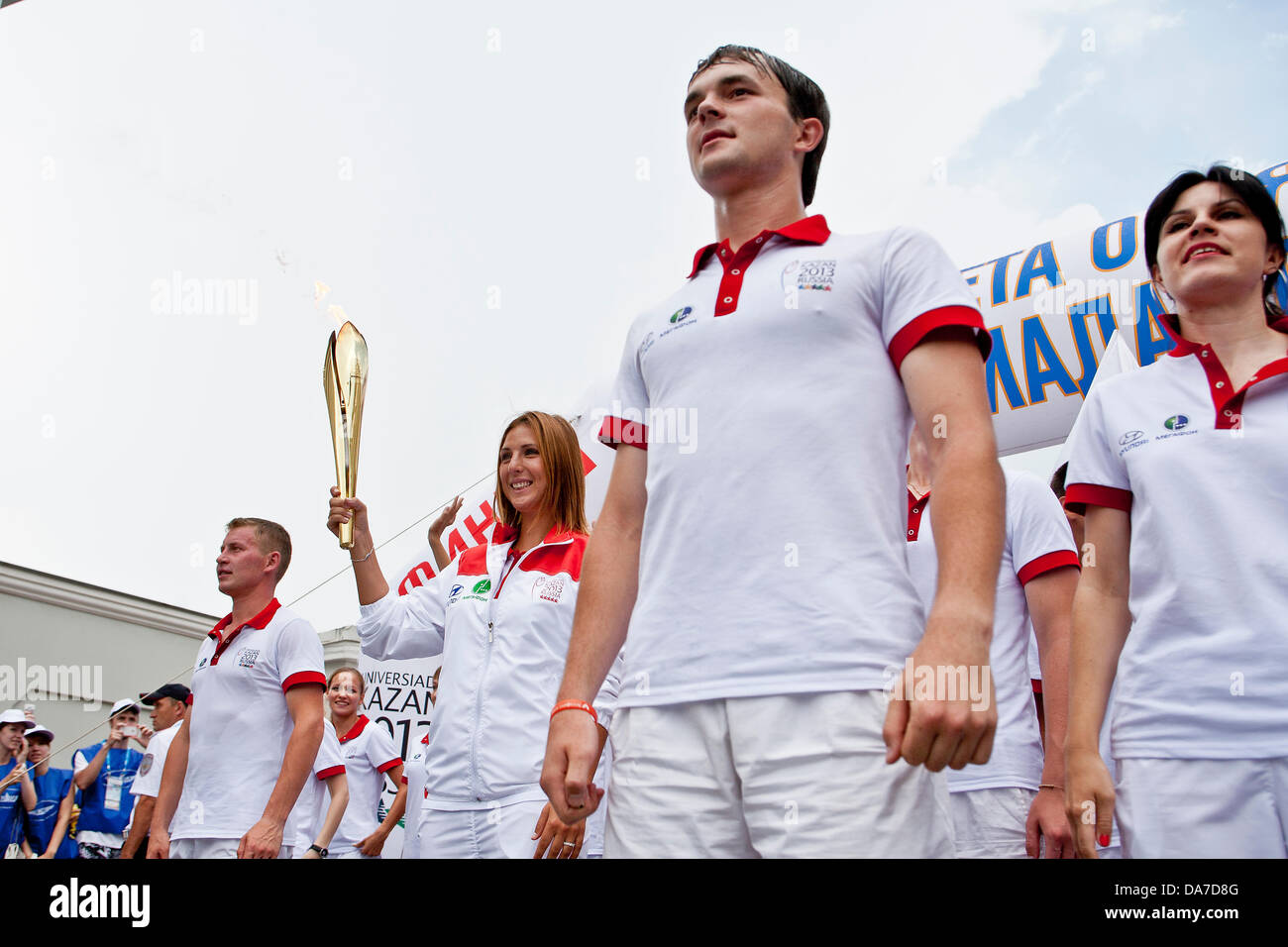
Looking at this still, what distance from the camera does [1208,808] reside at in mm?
1922

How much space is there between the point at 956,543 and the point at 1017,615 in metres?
1.50

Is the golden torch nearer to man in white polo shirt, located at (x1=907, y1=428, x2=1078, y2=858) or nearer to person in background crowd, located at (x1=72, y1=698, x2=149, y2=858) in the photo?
man in white polo shirt, located at (x1=907, y1=428, x2=1078, y2=858)

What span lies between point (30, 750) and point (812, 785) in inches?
344

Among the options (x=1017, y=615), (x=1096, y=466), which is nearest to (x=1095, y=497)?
(x=1096, y=466)

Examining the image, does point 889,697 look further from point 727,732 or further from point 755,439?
point 755,439

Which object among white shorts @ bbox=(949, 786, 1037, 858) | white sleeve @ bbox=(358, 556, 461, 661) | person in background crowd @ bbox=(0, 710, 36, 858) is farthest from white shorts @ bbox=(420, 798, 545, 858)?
person in background crowd @ bbox=(0, 710, 36, 858)

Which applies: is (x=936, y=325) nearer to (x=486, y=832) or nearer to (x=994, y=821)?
(x=994, y=821)

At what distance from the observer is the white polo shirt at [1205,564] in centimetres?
195

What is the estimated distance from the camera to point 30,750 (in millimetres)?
8609


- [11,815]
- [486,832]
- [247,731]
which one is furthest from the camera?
[11,815]

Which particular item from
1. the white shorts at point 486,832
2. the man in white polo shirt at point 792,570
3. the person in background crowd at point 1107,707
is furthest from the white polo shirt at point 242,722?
the person in background crowd at point 1107,707

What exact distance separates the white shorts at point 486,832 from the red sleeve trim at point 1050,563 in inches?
57.2

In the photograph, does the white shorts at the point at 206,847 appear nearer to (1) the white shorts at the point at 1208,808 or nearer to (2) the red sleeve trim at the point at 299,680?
(2) the red sleeve trim at the point at 299,680
